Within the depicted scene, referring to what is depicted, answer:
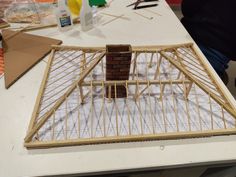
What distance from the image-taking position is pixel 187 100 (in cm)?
78

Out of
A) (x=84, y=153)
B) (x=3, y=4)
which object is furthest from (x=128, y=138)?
(x=3, y=4)

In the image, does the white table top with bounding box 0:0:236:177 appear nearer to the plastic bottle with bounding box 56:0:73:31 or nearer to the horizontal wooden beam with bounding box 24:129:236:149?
the horizontal wooden beam with bounding box 24:129:236:149

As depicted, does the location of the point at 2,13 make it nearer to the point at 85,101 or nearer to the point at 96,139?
the point at 85,101

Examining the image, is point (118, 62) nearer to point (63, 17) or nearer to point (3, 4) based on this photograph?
point (63, 17)

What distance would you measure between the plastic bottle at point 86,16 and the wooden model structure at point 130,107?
0.26 m

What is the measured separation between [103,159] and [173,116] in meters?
0.26

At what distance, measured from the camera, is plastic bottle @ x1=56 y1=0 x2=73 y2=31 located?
997mm

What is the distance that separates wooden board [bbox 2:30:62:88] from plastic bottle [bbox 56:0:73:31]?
10cm

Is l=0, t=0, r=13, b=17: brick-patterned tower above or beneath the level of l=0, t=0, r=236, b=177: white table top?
above

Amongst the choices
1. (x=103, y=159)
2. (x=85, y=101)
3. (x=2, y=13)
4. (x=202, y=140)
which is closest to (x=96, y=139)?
(x=103, y=159)

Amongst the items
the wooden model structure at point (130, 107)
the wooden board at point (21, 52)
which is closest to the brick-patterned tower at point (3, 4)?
the wooden board at point (21, 52)

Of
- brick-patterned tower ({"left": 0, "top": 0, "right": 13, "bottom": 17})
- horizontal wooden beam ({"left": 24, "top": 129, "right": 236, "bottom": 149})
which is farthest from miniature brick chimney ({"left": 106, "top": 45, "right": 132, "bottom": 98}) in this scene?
brick-patterned tower ({"left": 0, "top": 0, "right": 13, "bottom": 17})

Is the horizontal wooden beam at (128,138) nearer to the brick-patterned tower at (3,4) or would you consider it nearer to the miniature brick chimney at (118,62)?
the miniature brick chimney at (118,62)

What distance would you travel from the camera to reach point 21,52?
3.07 ft
